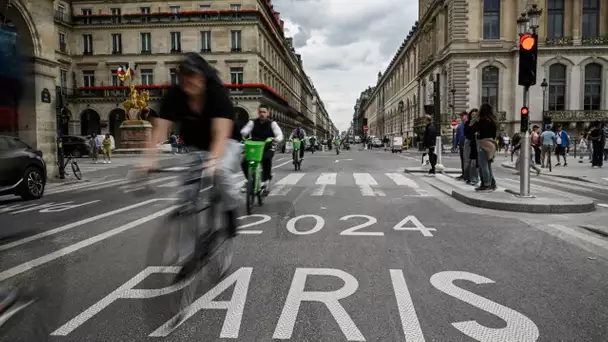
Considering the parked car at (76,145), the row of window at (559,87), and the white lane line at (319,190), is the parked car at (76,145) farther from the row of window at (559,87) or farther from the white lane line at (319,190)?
the row of window at (559,87)

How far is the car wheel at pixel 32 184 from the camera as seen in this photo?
10391 mm

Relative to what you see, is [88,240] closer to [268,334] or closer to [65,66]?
[268,334]

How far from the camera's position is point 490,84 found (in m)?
49.7

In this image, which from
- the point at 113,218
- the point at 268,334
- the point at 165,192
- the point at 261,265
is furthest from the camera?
the point at 165,192

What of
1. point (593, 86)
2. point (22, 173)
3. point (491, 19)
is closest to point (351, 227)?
point (22, 173)

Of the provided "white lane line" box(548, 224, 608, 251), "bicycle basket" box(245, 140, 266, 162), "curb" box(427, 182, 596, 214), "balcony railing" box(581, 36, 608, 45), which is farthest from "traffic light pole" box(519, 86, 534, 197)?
"balcony railing" box(581, 36, 608, 45)

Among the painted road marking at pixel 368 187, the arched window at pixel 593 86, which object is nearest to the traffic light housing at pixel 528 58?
the painted road marking at pixel 368 187

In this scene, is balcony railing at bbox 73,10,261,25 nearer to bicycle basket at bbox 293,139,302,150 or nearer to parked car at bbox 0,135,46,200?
bicycle basket at bbox 293,139,302,150

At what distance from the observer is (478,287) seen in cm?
411

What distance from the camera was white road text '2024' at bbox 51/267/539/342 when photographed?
3.17 m

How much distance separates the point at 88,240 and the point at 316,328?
4.05 meters

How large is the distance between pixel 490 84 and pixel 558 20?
9.67 m

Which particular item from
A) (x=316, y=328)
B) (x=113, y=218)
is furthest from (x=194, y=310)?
(x=113, y=218)

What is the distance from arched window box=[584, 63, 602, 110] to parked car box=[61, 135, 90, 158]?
4858cm
